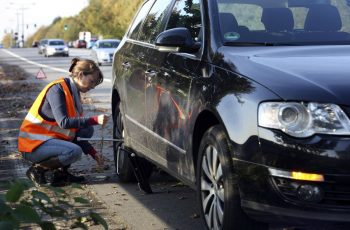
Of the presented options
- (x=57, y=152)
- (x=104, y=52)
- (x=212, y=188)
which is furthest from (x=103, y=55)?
(x=212, y=188)

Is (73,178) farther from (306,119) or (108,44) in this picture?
(108,44)

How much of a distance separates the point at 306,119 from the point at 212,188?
968 mm

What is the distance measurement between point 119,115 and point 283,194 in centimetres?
339

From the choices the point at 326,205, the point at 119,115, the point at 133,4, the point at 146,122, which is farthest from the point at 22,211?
the point at 133,4

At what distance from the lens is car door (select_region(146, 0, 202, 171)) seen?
4.60 meters

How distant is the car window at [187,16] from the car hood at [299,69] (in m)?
0.70

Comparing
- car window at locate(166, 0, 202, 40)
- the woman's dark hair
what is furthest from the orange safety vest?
car window at locate(166, 0, 202, 40)

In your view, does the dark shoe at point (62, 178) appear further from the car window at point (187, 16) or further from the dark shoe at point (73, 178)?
the car window at point (187, 16)

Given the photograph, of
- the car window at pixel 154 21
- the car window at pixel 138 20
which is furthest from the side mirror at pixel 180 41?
the car window at pixel 138 20

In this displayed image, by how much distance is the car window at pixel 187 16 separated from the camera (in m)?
5.01

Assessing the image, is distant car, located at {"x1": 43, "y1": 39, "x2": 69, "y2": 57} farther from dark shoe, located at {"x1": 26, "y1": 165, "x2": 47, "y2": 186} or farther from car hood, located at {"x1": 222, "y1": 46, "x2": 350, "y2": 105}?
car hood, located at {"x1": 222, "y1": 46, "x2": 350, "y2": 105}

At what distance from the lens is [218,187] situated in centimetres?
408

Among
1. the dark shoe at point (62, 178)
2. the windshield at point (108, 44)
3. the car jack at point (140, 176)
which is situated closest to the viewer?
the car jack at point (140, 176)

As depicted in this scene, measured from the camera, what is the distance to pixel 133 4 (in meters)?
73.8
